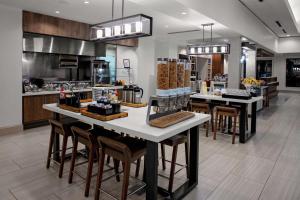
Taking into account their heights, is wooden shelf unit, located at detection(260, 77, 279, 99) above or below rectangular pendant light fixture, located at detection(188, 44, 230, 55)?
below

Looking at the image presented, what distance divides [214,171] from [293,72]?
1589 centimetres

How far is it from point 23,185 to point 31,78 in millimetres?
3863

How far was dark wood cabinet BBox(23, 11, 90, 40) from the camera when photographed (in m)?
5.26

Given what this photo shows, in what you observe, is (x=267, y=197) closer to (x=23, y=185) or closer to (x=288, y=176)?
(x=288, y=176)

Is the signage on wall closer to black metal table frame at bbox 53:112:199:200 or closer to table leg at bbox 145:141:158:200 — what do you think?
black metal table frame at bbox 53:112:199:200

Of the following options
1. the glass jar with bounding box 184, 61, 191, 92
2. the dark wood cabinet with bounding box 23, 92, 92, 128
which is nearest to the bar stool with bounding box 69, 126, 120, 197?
the glass jar with bounding box 184, 61, 191, 92

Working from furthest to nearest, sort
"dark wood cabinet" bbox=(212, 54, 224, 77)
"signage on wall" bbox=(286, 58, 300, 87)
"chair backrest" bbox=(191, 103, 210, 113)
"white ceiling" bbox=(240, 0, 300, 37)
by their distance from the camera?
1. "signage on wall" bbox=(286, 58, 300, 87)
2. "dark wood cabinet" bbox=(212, 54, 224, 77)
3. "white ceiling" bbox=(240, 0, 300, 37)
4. "chair backrest" bbox=(191, 103, 210, 113)

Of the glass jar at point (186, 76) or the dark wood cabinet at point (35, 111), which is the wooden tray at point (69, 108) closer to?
the glass jar at point (186, 76)

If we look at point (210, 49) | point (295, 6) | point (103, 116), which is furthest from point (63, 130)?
point (295, 6)

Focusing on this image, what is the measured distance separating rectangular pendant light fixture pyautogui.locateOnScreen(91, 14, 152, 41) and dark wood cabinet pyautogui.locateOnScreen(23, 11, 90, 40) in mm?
2337

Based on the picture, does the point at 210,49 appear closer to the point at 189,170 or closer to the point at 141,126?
the point at 189,170

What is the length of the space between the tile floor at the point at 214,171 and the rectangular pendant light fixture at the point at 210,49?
249cm

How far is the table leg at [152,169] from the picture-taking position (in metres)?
2.06

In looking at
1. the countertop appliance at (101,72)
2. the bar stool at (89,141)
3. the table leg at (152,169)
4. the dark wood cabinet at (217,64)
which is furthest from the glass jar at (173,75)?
the dark wood cabinet at (217,64)
